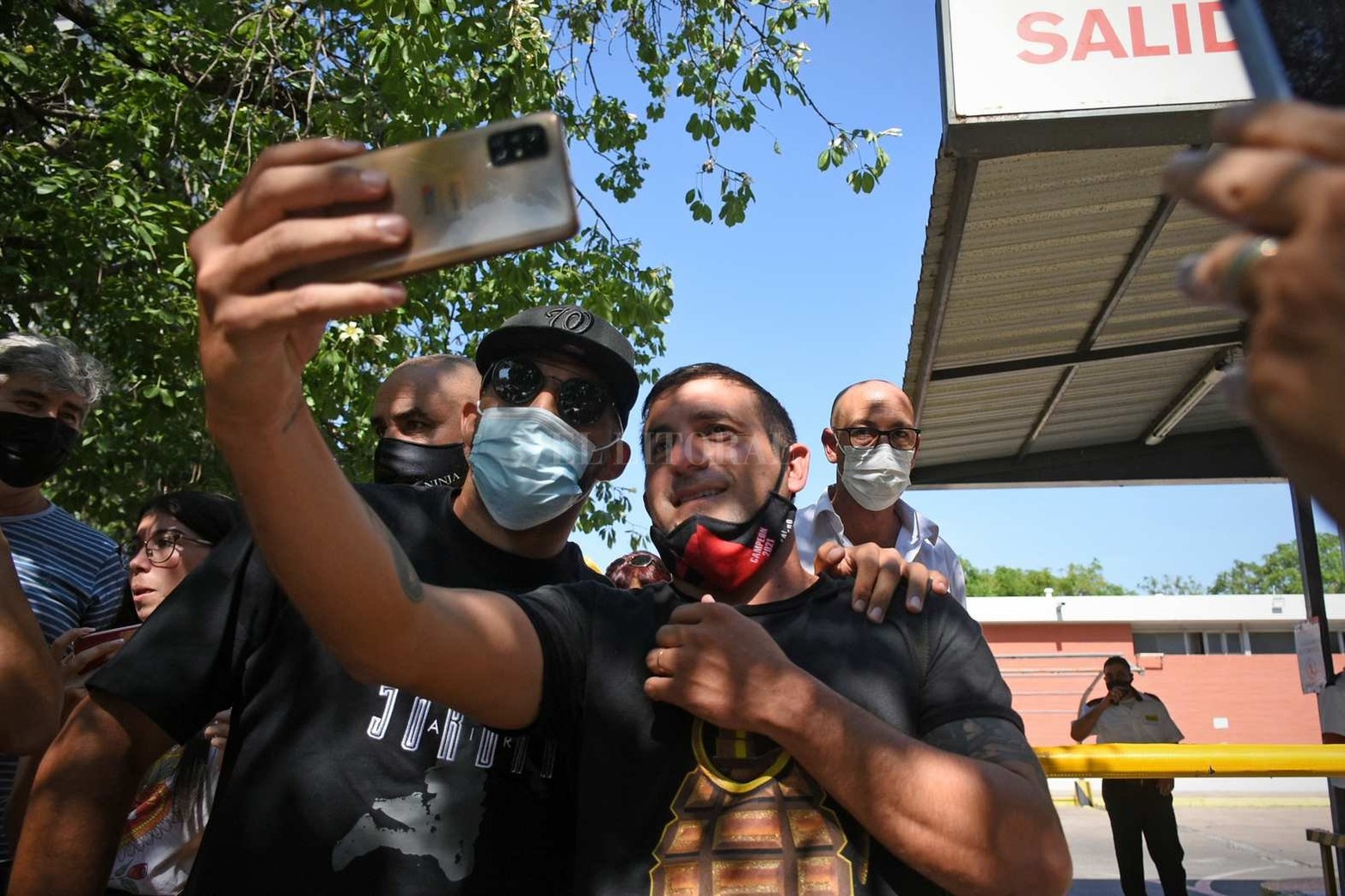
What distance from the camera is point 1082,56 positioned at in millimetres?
4312

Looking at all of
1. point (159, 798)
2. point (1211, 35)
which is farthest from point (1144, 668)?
point (159, 798)

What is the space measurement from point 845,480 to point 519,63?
13.1 ft

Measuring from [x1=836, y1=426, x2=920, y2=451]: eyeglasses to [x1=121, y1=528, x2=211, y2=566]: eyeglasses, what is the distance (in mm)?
2308

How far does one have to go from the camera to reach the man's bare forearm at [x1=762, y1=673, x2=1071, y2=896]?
164cm

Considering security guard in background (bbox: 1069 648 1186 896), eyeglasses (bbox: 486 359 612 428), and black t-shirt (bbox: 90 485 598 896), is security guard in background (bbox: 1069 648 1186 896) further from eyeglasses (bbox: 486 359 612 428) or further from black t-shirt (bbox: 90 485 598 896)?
black t-shirt (bbox: 90 485 598 896)

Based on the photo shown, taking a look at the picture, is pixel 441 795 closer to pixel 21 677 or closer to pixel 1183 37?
pixel 21 677

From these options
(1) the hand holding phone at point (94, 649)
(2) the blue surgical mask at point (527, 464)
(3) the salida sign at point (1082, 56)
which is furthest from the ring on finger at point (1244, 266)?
(3) the salida sign at point (1082, 56)

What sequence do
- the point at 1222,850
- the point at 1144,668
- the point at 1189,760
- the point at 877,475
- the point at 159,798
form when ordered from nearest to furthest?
the point at 159,798
the point at 1189,760
the point at 877,475
the point at 1222,850
the point at 1144,668

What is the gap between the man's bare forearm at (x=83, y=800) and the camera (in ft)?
6.22

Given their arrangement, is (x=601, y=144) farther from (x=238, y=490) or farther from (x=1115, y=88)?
(x=238, y=490)

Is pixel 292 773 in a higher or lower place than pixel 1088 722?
lower

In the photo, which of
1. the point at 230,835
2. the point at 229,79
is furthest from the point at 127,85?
the point at 230,835

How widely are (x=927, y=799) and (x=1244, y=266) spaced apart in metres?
1.09

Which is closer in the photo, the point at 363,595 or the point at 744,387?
the point at 363,595
